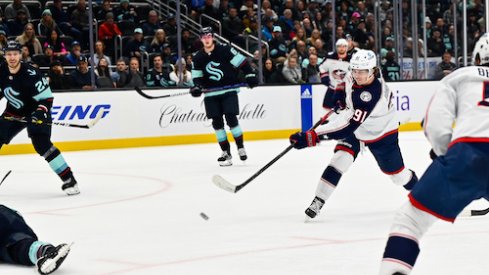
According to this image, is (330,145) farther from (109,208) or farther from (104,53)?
(109,208)

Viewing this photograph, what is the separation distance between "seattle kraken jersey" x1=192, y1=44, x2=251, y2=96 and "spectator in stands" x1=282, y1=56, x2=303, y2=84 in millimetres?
3633

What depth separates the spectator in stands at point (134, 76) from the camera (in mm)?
12023

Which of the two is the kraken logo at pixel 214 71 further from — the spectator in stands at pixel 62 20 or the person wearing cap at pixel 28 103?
the spectator in stands at pixel 62 20

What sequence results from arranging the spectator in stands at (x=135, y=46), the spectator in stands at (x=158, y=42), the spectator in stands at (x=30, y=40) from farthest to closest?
the spectator in stands at (x=158, y=42)
the spectator in stands at (x=135, y=46)
the spectator in stands at (x=30, y=40)

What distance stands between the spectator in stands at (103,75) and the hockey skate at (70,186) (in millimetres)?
4467

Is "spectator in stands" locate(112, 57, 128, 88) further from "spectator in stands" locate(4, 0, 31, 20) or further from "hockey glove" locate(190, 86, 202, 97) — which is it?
"hockey glove" locate(190, 86, 202, 97)

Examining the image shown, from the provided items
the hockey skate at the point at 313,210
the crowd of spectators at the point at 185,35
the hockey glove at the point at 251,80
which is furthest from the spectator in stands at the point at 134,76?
the hockey skate at the point at 313,210

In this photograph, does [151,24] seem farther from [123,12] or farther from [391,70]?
[391,70]

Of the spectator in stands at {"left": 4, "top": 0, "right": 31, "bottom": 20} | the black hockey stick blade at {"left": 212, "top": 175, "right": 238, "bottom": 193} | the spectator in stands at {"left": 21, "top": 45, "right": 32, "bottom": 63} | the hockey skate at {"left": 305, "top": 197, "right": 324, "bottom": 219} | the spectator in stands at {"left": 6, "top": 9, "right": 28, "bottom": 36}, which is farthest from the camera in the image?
the spectator in stands at {"left": 4, "top": 0, "right": 31, "bottom": 20}

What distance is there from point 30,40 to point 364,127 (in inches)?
273

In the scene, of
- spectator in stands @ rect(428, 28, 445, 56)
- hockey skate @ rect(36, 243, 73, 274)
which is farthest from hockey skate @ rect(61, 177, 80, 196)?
spectator in stands @ rect(428, 28, 445, 56)

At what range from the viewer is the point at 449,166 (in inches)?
122

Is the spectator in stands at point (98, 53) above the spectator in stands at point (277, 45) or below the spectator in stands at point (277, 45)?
above

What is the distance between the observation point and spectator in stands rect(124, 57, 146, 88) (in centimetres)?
1202
